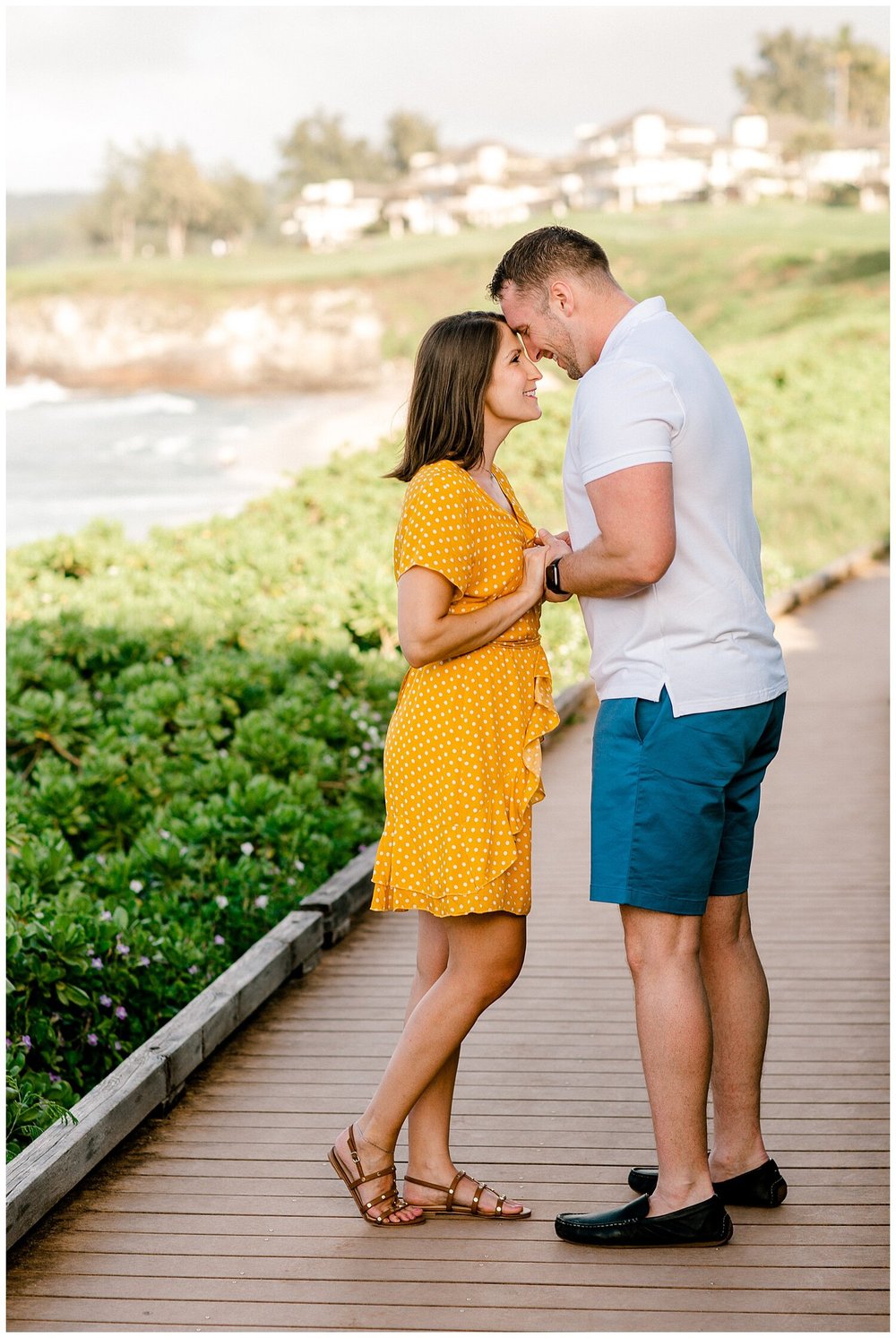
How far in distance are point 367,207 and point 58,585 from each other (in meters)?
113

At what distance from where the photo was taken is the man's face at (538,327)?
10.5 ft

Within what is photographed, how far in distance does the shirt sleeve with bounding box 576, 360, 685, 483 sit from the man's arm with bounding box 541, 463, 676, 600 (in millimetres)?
24

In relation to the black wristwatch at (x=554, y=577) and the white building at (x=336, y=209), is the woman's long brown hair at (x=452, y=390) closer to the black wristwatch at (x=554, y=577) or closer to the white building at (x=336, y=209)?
the black wristwatch at (x=554, y=577)

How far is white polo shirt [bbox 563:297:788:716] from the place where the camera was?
2965mm

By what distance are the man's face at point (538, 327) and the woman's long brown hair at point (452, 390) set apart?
4 centimetres

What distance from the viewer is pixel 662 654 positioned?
122 inches

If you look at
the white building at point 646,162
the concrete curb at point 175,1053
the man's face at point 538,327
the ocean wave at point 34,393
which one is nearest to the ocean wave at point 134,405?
the ocean wave at point 34,393

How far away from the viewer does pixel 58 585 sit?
12242 millimetres

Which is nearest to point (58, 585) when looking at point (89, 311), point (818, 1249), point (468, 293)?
point (818, 1249)

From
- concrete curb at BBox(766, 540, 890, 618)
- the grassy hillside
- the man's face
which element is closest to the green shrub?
the grassy hillside

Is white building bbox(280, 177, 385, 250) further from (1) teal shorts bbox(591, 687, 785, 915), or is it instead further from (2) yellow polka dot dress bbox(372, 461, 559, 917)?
(1) teal shorts bbox(591, 687, 785, 915)

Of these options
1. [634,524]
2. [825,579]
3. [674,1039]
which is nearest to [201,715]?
[674,1039]

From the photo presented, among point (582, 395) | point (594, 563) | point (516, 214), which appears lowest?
point (594, 563)

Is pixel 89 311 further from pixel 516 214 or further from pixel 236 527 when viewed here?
pixel 236 527
